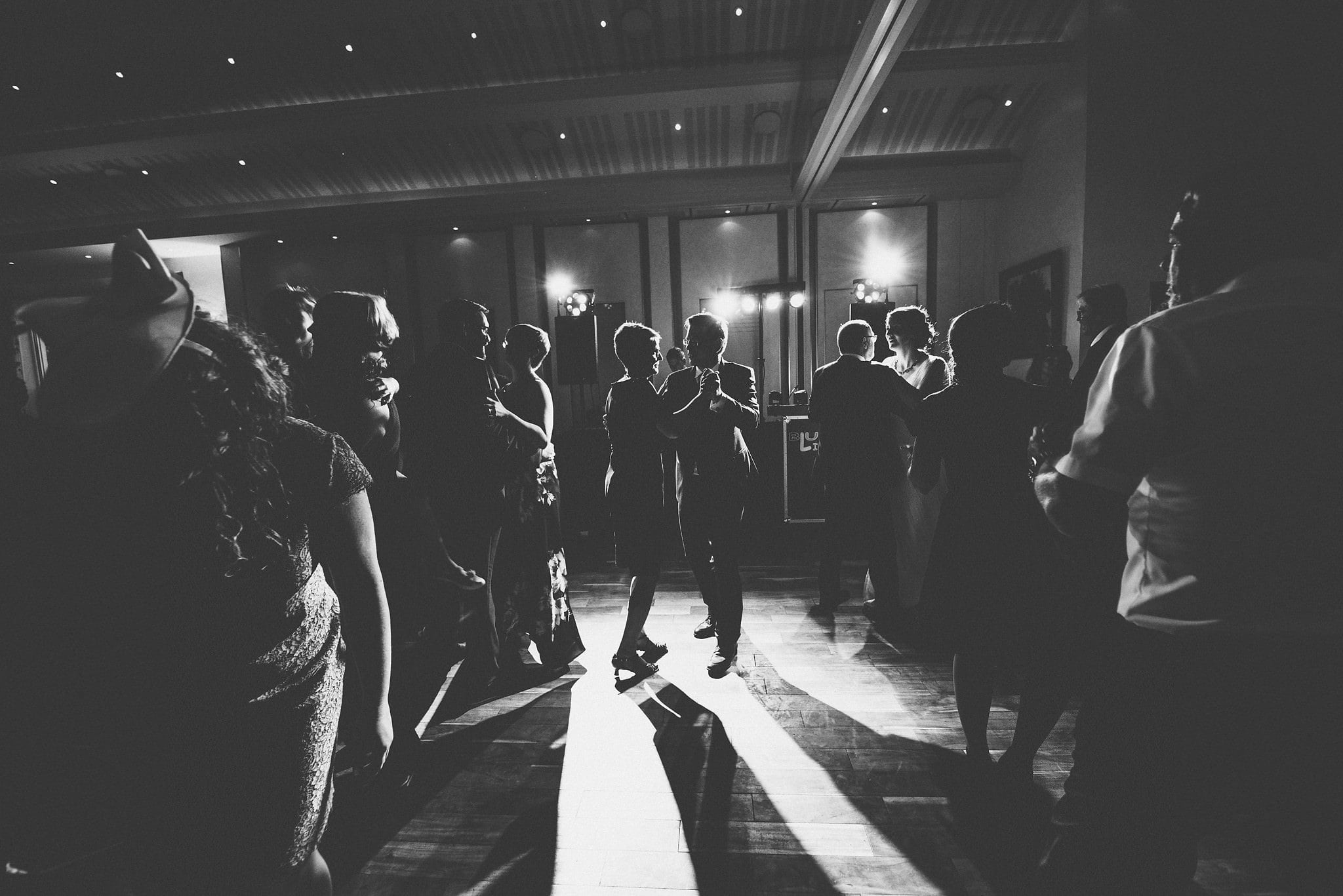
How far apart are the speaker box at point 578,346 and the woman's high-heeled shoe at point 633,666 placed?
427 centimetres

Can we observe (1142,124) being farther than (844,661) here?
Yes

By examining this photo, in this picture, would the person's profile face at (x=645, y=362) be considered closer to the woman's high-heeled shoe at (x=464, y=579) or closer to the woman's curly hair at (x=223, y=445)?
the woman's high-heeled shoe at (x=464, y=579)

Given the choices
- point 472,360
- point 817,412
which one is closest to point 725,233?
point 817,412

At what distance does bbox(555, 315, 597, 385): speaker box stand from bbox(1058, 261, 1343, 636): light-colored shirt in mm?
5852

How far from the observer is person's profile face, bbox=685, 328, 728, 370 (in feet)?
7.98

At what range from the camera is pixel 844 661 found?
8.89 feet

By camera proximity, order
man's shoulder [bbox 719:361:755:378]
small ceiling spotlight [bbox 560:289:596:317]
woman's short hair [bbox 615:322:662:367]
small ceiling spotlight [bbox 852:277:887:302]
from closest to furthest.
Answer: woman's short hair [bbox 615:322:662:367]
man's shoulder [bbox 719:361:755:378]
small ceiling spotlight [bbox 852:277:887:302]
small ceiling spotlight [bbox 560:289:596:317]

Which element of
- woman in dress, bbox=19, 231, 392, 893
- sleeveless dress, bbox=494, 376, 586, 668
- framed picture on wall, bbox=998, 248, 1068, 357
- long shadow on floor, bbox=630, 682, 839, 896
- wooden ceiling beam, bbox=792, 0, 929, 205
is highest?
wooden ceiling beam, bbox=792, 0, 929, 205

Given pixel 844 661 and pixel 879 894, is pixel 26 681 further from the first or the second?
pixel 844 661

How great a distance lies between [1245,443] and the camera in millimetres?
837

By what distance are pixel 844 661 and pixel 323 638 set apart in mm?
2424

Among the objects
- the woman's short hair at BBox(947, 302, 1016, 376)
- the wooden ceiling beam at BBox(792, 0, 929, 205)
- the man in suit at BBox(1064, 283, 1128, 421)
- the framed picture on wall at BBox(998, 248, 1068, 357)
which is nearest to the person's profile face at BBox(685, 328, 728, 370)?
the woman's short hair at BBox(947, 302, 1016, 376)

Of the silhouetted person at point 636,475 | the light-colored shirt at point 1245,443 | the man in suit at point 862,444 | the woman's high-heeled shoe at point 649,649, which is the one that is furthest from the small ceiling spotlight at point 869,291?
the light-colored shirt at point 1245,443

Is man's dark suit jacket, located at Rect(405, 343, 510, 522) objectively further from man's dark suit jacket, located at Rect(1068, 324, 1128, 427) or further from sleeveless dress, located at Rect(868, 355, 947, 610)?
man's dark suit jacket, located at Rect(1068, 324, 1128, 427)
